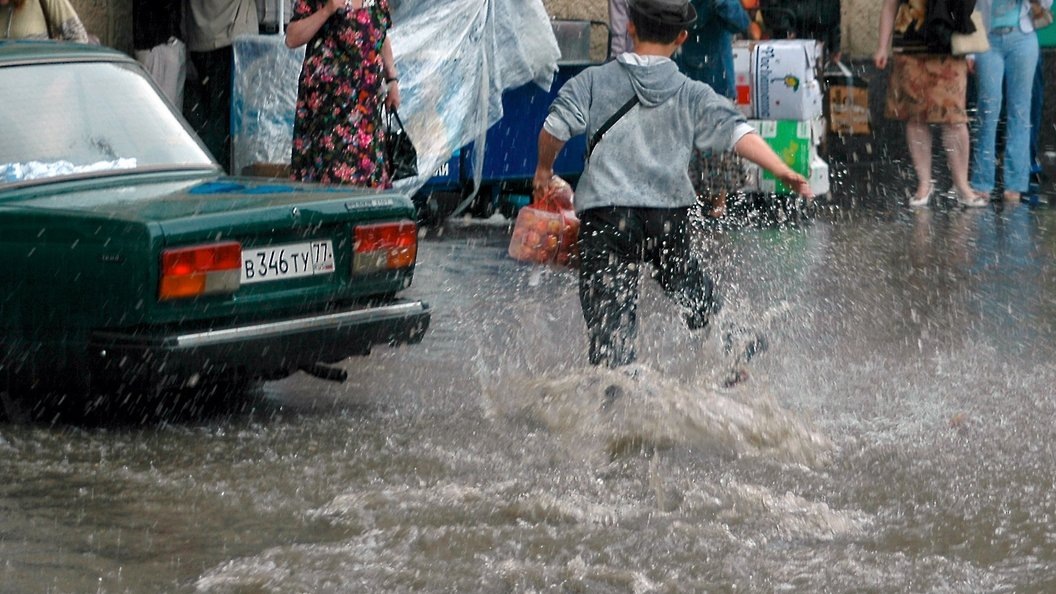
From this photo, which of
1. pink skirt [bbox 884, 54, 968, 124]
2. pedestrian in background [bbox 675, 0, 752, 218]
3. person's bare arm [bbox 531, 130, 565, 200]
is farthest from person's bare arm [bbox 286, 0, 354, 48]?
pink skirt [bbox 884, 54, 968, 124]

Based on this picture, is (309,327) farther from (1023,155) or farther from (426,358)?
(1023,155)

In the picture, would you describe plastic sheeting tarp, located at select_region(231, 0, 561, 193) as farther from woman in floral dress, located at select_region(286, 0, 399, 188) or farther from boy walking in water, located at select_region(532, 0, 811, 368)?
boy walking in water, located at select_region(532, 0, 811, 368)

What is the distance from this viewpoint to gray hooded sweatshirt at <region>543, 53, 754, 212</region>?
5965mm

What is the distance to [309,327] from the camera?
6141 millimetres

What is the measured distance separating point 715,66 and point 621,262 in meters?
6.54

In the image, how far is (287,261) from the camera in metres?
6.13

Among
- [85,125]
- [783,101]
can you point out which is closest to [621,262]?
[85,125]

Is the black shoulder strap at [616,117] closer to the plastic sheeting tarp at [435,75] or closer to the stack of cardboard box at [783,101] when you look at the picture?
the plastic sheeting tarp at [435,75]

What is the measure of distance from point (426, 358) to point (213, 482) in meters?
2.22

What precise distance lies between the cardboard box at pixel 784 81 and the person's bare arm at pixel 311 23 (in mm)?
4710

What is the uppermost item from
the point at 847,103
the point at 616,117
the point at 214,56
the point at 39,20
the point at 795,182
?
the point at 39,20

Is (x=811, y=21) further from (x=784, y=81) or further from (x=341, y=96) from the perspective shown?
(x=341, y=96)

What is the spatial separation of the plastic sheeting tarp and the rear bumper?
485 cm

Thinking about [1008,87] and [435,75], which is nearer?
[435,75]
